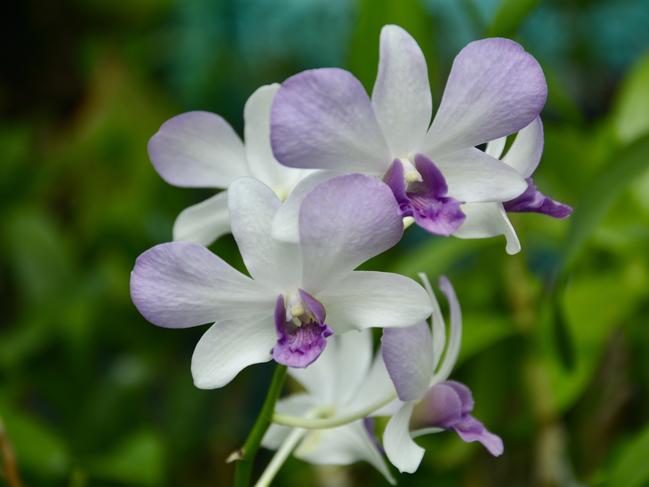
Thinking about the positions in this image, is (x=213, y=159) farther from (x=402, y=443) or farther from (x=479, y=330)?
(x=479, y=330)

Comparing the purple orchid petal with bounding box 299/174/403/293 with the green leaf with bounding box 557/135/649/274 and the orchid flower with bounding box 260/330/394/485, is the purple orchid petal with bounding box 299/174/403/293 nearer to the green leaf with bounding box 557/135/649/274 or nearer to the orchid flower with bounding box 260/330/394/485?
the orchid flower with bounding box 260/330/394/485

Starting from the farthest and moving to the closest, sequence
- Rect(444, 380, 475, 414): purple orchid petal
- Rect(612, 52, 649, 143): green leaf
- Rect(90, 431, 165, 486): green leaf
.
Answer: Rect(612, 52, 649, 143): green leaf < Rect(90, 431, 165, 486): green leaf < Rect(444, 380, 475, 414): purple orchid petal

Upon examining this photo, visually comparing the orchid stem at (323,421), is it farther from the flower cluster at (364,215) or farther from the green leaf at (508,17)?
the green leaf at (508,17)

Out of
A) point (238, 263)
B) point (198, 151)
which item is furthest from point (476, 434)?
point (238, 263)

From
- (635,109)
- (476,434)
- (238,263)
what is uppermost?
(476,434)

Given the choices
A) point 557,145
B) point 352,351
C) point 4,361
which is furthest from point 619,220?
point 4,361

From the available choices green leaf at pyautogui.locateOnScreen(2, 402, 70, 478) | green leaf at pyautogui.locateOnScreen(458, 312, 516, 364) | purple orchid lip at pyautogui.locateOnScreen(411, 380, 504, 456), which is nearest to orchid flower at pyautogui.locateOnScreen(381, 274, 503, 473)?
purple orchid lip at pyautogui.locateOnScreen(411, 380, 504, 456)
